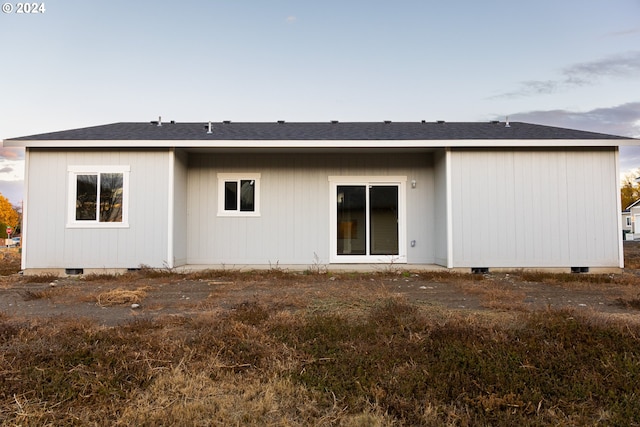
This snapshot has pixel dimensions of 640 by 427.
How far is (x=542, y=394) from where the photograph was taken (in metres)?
2.77

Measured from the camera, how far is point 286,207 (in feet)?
34.1

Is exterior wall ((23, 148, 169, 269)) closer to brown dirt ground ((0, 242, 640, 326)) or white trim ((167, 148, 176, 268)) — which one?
white trim ((167, 148, 176, 268))

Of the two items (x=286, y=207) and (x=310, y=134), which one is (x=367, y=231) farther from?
(x=310, y=134)

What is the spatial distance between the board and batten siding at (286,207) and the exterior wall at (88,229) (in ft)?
4.11

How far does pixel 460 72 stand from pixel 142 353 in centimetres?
1307

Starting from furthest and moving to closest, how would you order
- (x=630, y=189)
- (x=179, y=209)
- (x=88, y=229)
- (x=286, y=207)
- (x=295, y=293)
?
(x=630, y=189) < (x=286, y=207) < (x=179, y=209) < (x=88, y=229) < (x=295, y=293)

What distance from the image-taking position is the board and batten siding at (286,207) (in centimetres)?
1027

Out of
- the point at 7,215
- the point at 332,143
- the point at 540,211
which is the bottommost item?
the point at 540,211

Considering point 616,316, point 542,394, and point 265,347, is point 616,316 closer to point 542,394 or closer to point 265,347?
point 542,394

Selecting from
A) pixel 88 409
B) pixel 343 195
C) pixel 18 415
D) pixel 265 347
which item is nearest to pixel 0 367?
pixel 18 415

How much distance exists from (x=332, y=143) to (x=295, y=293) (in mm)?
4100

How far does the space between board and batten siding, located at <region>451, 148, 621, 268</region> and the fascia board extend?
37 cm

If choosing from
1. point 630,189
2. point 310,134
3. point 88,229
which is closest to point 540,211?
point 310,134

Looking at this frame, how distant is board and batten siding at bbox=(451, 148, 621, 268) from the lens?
9180mm
